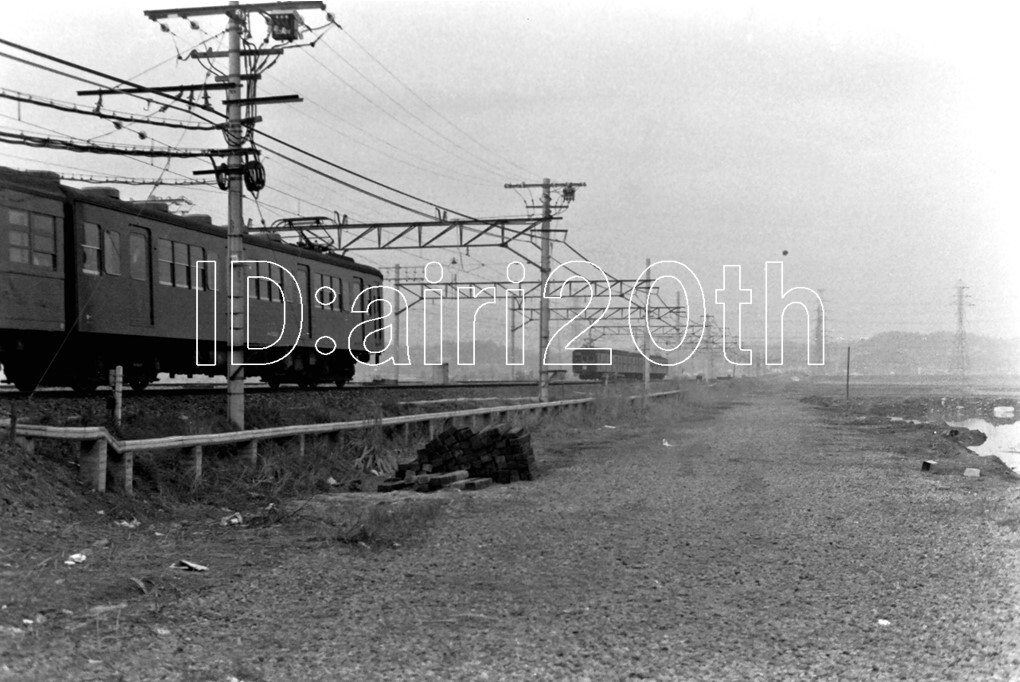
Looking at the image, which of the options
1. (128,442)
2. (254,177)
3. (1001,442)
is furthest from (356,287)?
(1001,442)

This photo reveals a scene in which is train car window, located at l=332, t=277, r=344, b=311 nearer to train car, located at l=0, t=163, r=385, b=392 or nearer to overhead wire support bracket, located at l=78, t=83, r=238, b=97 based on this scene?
train car, located at l=0, t=163, r=385, b=392

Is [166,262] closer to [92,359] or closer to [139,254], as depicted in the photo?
[139,254]

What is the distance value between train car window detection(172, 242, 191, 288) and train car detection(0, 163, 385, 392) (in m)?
0.02

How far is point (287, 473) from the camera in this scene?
13031 mm

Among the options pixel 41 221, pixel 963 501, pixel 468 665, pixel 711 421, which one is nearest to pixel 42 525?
pixel 468 665

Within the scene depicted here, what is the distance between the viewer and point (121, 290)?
1586cm

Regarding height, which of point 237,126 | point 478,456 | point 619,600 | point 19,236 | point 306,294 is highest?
point 237,126

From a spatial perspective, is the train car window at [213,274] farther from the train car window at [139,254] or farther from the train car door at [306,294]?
the train car door at [306,294]

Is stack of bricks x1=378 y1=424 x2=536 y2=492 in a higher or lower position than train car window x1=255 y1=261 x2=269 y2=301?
lower

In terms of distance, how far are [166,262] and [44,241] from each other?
3.19 m

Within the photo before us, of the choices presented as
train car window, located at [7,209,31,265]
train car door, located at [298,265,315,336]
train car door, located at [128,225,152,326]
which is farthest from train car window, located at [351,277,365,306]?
train car window, located at [7,209,31,265]

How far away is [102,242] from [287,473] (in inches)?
206

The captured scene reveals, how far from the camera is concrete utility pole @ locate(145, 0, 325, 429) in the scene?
13.7 m

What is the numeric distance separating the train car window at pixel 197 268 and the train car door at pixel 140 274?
1502 mm
